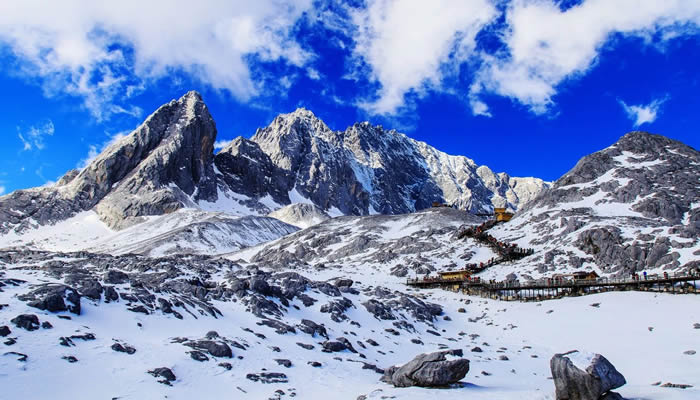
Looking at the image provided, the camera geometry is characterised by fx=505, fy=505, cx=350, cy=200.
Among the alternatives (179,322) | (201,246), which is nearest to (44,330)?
(179,322)

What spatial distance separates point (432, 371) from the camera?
21.3 m

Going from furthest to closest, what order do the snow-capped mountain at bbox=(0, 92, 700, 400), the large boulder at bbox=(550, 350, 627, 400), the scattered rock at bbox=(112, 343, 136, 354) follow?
the scattered rock at bbox=(112, 343, 136, 354)
the snow-capped mountain at bbox=(0, 92, 700, 400)
the large boulder at bbox=(550, 350, 627, 400)

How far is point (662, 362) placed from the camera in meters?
29.2

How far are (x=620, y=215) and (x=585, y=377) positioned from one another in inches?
3160

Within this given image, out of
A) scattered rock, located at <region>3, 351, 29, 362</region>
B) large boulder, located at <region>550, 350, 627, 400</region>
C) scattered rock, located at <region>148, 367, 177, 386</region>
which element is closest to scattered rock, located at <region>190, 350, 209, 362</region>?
scattered rock, located at <region>148, 367, 177, 386</region>

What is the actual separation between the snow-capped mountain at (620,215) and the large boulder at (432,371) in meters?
50.7

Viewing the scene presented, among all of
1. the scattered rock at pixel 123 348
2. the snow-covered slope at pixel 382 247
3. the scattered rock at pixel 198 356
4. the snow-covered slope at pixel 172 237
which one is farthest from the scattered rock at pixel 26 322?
the snow-covered slope at pixel 172 237

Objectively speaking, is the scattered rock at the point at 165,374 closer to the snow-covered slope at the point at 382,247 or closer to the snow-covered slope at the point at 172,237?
the snow-covered slope at the point at 382,247

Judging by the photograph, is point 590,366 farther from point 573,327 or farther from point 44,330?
point 573,327

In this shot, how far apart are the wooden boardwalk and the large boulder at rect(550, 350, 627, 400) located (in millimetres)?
38157

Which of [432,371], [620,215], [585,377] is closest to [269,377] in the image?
[432,371]

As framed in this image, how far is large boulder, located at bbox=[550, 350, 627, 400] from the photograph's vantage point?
1769 centimetres

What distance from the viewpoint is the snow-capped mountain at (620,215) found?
67.1m

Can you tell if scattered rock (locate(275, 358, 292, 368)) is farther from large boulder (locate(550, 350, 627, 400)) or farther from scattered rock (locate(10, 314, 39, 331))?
large boulder (locate(550, 350, 627, 400))
